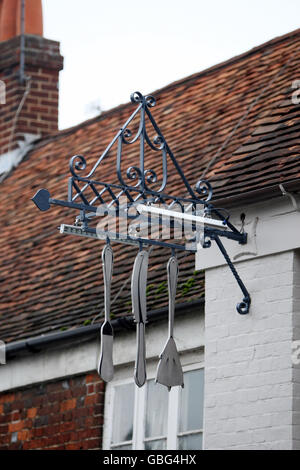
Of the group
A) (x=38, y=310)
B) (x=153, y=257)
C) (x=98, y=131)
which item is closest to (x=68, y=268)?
(x=38, y=310)

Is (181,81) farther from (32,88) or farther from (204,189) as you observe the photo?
(204,189)

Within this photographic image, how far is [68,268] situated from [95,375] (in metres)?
1.80

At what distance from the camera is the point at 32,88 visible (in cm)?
1847

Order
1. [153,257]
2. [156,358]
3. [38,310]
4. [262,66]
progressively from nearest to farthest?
1. [156,358]
2. [153,257]
3. [38,310]
4. [262,66]

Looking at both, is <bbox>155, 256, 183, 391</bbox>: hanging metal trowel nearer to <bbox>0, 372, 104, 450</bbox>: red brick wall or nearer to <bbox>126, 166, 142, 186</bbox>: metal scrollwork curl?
<bbox>126, 166, 142, 186</bbox>: metal scrollwork curl

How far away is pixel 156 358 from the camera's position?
11.1 meters

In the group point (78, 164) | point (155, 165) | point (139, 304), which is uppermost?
point (155, 165)

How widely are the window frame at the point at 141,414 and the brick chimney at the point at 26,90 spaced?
275 inches

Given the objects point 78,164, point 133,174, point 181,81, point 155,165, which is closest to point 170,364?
point 133,174

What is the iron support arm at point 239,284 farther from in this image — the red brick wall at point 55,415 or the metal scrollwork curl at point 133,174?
the red brick wall at point 55,415

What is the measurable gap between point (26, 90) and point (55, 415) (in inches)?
288

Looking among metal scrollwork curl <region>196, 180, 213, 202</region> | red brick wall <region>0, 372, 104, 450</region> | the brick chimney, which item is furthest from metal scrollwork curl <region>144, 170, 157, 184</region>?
the brick chimney

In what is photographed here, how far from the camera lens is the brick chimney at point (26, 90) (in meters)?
18.2
